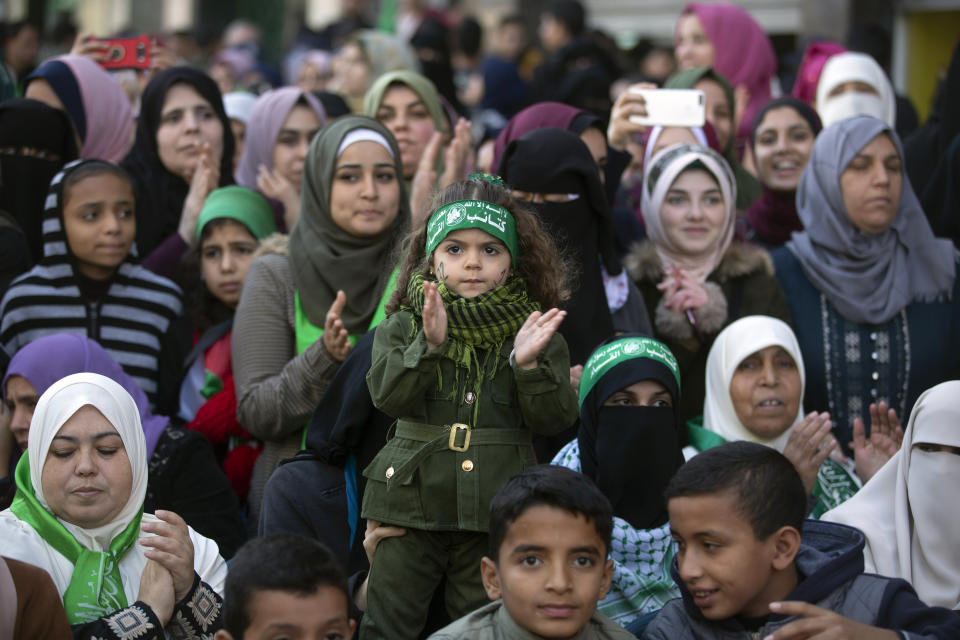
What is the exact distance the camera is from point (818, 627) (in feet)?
12.3

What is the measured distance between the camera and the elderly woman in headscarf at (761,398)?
529 cm

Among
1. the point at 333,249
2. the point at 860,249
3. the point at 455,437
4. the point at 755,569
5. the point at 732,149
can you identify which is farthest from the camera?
the point at 732,149

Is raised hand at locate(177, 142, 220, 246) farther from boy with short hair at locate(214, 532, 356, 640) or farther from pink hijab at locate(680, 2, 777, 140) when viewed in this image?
pink hijab at locate(680, 2, 777, 140)

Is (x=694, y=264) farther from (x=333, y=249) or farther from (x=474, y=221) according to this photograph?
(x=474, y=221)

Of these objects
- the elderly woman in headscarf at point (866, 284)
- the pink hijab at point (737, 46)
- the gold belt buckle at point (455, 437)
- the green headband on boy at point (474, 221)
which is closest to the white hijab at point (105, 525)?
the gold belt buckle at point (455, 437)

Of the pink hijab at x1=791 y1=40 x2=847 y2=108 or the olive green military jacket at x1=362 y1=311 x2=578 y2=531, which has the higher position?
the pink hijab at x1=791 y1=40 x2=847 y2=108

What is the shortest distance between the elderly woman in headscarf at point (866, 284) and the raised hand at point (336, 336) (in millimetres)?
2052

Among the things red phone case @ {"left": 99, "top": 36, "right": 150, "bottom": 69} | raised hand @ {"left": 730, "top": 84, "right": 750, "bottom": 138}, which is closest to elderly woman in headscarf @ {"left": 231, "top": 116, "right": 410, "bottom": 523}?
red phone case @ {"left": 99, "top": 36, "right": 150, "bottom": 69}

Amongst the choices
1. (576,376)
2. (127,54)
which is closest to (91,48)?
(127,54)

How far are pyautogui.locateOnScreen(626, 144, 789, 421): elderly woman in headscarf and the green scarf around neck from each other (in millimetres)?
2498

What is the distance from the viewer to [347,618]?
12.3 feet

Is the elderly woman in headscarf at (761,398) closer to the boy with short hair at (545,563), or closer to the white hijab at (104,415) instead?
the boy with short hair at (545,563)

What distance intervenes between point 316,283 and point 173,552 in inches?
65.1

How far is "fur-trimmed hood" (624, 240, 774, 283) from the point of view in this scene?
19.7 feet
